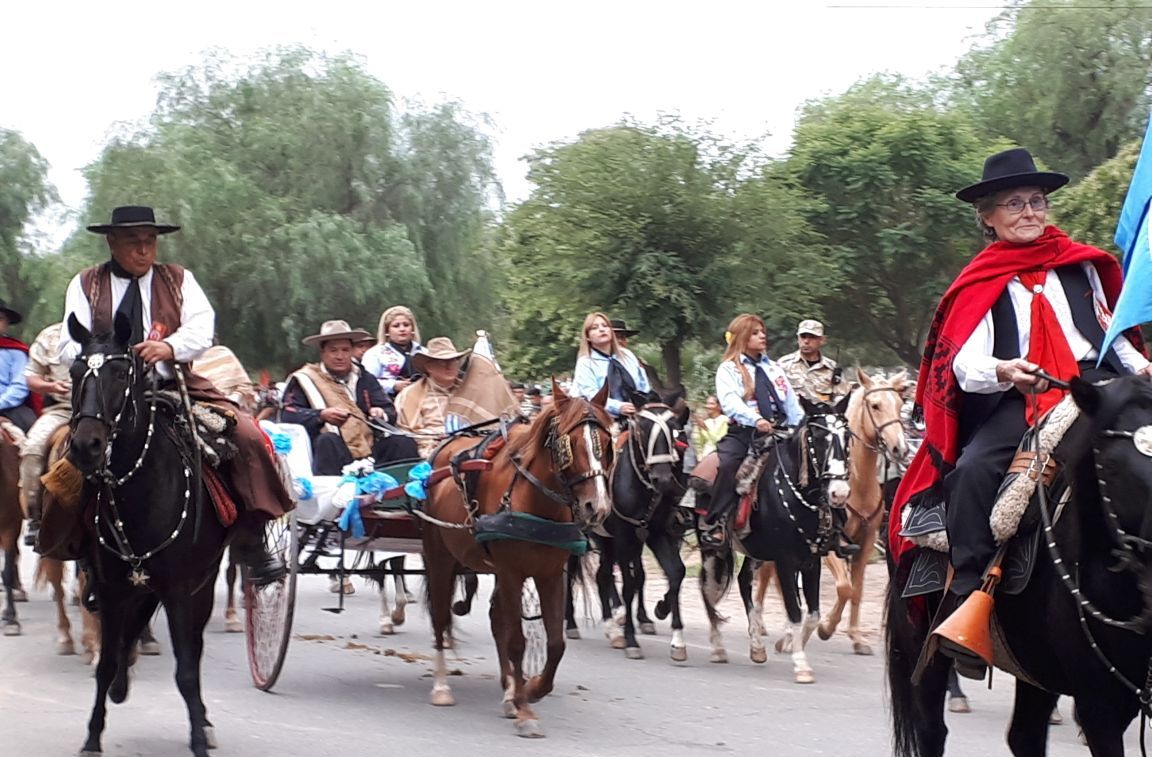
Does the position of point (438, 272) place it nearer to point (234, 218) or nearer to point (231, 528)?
point (234, 218)

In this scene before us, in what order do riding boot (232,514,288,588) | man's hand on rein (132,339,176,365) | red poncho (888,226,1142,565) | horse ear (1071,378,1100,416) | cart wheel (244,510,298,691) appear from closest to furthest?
horse ear (1071,378,1100,416), red poncho (888,226,1142,565), man's hand on rein (132,339,176,365), riding boot (232,514,288,588), cart wheel (244,510,298,691)

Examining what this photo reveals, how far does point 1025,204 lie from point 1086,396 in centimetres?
114

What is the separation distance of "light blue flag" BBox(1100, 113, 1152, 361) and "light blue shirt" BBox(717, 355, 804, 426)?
5844 millimetres

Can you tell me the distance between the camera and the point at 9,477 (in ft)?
41.8

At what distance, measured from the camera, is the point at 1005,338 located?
5.84 m

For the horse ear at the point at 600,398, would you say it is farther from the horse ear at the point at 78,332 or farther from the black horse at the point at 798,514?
the horse ear at the point at 78,332

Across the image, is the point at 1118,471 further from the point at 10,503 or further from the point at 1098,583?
the point at 10,503

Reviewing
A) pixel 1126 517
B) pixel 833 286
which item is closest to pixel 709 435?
pixel 1126 517

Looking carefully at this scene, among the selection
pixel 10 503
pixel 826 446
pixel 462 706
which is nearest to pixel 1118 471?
pixel 462 706

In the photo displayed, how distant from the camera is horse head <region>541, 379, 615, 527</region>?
8.81m

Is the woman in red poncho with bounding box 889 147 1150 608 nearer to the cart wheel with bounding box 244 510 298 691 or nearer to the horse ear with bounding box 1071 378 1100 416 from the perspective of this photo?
the horse ear with bounding box 1071 378 1100 416

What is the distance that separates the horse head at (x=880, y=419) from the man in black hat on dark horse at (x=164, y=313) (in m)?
5.47

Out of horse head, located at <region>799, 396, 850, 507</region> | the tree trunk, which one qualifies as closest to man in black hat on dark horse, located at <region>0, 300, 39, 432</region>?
horse head, located at <region>799, 396, 850, 507</region>

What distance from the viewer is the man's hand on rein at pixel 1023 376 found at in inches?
208
